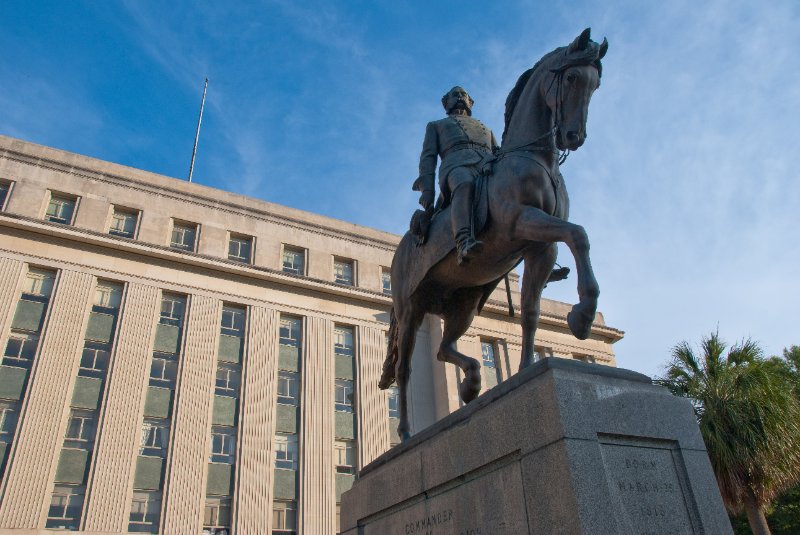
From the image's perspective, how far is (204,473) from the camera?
28.9 metres

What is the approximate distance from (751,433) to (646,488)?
1410 cm

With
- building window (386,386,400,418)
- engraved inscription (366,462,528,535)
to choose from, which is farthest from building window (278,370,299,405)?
engraved inscription (366,462,528,535)

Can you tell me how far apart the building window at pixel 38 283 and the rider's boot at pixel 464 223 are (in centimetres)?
2918

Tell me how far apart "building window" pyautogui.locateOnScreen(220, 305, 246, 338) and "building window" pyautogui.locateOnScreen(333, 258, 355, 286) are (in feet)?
22.4

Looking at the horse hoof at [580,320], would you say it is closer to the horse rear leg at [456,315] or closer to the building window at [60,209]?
the horse rear leg at [456,315]

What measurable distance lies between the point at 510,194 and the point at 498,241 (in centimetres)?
54

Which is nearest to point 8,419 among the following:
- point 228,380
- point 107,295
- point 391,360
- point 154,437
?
point 154,437

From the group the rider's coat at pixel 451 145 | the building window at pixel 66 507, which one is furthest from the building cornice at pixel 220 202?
the rider's coat at pixel 451 145

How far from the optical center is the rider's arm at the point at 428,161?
8289 mm

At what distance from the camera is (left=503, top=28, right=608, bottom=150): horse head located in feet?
19.9

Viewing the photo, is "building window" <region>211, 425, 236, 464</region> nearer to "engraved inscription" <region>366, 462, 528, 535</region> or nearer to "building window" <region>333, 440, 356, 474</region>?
"building window" <region>333, 440, 356, 474</region>

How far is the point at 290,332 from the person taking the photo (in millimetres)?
35375

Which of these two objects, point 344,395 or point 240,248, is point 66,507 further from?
point 240,248

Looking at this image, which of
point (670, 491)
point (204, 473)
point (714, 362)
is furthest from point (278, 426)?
point (670, 491)
